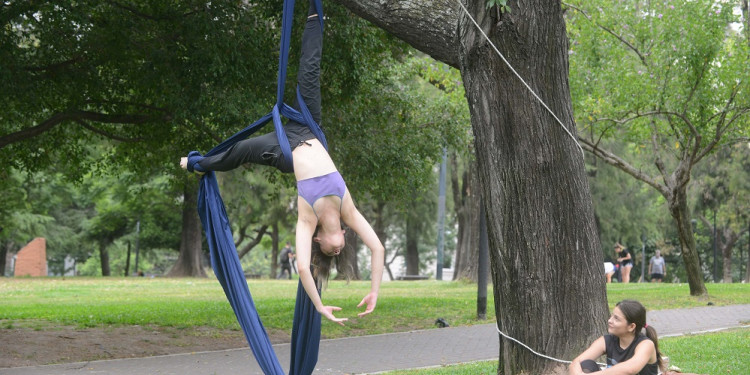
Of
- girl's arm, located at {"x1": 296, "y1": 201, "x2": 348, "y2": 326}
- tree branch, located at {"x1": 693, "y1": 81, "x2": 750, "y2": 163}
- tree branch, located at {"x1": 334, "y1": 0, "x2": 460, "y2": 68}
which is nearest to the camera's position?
girl's arm, located at {"x1": 296, "y1": 201, "x2": 348, "y2": 326}

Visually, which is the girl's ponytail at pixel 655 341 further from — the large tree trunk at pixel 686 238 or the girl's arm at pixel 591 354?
the large tree trunk at pixel 686 238

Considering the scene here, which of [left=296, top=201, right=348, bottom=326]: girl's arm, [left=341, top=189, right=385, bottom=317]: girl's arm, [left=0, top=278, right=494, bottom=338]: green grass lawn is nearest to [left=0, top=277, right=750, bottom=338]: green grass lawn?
[left=0, top=278, right=494, bottom=338]: green grass lawn

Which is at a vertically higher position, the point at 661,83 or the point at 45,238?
the point at 661,83

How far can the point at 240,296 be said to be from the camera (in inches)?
241

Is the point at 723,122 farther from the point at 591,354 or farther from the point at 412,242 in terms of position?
the point at 412,242

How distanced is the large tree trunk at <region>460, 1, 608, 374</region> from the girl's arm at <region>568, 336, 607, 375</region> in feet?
1.64

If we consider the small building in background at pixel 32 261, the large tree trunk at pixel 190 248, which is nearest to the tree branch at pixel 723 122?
the large tree trunk at pixel 190 248

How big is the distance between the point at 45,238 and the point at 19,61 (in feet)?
98.1

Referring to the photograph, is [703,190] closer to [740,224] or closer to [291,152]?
[740,224]

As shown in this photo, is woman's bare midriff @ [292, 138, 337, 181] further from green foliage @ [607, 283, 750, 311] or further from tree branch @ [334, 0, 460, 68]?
green foliage @ [607, 283, 750, 311]

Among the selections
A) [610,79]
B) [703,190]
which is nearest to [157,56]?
[610,79]

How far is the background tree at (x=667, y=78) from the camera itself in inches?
606

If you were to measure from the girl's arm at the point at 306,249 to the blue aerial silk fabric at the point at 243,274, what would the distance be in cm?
40

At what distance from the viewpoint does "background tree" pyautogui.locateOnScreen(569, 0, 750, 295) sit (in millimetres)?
15383
